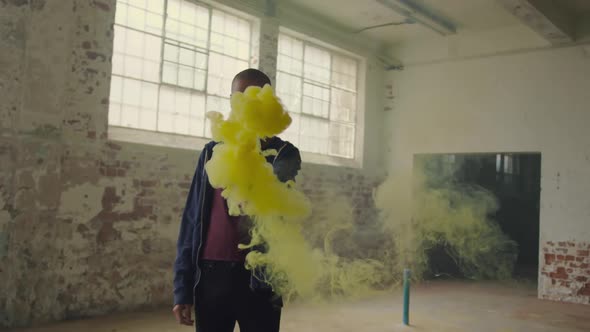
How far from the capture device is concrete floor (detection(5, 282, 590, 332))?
4.89 meters

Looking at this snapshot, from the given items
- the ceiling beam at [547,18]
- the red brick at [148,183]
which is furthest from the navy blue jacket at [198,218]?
the ceiling beam at [547,18]

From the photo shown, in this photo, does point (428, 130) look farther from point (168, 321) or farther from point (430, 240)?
point (168, 321)

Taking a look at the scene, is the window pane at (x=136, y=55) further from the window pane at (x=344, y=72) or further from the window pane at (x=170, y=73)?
the window pane at (x=344, y=72)

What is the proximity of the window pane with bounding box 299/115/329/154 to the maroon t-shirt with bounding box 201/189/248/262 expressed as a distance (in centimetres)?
581

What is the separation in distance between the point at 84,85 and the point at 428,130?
5536mm

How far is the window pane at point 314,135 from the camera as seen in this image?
7783 millimetres

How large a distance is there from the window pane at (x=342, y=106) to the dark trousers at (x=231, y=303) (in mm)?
6604

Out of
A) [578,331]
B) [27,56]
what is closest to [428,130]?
[578,331]

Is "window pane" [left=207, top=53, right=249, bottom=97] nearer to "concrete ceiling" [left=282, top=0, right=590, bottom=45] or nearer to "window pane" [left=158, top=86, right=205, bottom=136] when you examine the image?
"window pane" [left=158, top=86, right=205, bottom=136]

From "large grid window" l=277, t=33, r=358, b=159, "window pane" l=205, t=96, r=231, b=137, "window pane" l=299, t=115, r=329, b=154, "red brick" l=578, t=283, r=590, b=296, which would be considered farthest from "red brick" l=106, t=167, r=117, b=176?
"red brick" l=578, t=283, r=590, b=296

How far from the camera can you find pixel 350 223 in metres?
8.31

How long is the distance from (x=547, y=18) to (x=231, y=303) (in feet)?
19.5

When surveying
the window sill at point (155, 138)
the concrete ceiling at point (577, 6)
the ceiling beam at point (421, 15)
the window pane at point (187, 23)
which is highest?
the concrete ceiling at point (577, 6)

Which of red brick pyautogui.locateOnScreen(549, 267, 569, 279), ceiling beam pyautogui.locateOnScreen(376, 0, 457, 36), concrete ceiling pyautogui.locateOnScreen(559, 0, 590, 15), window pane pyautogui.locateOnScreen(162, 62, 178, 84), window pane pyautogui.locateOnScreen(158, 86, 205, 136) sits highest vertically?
concrete ceiling pyautogui.locateOnScreen(559, 0, 590, 15)
